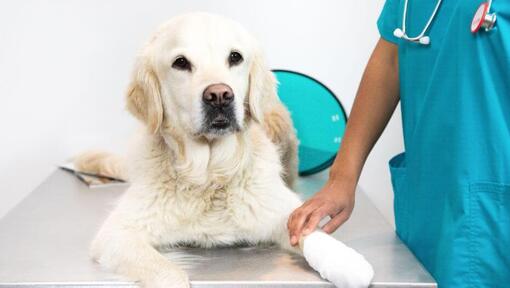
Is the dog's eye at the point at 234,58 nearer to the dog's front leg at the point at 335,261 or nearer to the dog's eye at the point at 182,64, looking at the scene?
the dog's eye at the point at 182,64

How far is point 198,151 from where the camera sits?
1.21m

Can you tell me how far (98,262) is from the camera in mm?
1077

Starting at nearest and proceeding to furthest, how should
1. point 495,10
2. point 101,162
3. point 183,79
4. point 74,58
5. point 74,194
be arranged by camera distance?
point 495,10 → point 183,79 → point 74,194 → point 101,162 → point 74,58

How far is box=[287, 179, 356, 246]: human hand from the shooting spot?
1073 millimetres

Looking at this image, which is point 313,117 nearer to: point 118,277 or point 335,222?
point 335,222

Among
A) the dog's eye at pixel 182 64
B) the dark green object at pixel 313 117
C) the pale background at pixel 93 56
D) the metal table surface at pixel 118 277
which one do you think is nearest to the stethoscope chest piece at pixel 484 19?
the metal table surface at pixel 118 277

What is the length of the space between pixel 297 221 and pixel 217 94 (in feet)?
0.85

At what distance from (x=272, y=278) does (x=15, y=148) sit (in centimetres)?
135

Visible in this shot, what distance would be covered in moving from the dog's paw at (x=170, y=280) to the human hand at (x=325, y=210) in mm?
203

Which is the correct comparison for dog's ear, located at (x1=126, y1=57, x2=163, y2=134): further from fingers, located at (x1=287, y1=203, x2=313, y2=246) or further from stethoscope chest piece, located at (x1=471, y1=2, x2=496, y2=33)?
stethoscope chest piece, located at (x1=471, y1=2, x2=496, y2=33)

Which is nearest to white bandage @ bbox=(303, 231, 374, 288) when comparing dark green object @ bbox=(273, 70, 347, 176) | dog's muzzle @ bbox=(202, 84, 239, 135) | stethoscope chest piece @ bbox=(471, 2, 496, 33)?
dog's muzzle @ bbox=(202, 84, 239, 135)

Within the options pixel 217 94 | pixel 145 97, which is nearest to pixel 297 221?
pixel 217 94

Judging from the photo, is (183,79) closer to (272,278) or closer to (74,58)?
(272,278)

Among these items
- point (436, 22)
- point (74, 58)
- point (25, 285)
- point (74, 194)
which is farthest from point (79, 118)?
point (436, 22)
